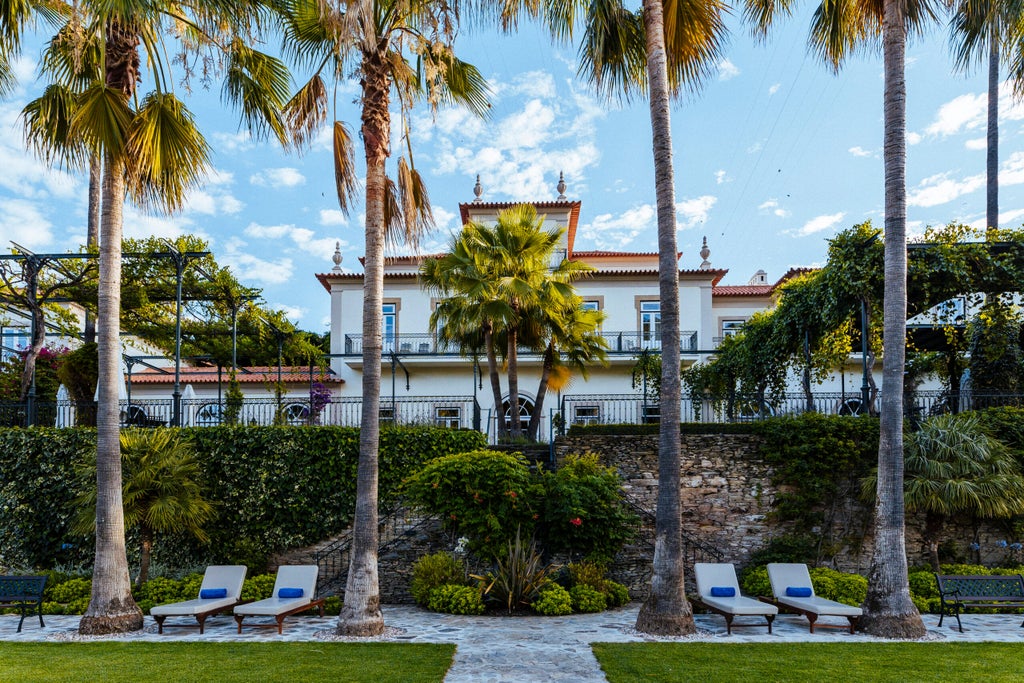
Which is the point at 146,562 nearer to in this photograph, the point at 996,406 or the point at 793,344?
the point at 793,344

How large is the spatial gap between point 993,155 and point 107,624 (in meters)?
24.2

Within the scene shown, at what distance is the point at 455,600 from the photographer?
36.8 ft

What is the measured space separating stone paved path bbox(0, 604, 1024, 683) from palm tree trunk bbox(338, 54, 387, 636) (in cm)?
55

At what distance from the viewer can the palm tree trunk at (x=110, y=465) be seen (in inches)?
376

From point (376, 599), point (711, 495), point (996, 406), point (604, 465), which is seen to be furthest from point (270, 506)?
point (996, 406)

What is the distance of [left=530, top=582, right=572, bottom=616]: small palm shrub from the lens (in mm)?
10977

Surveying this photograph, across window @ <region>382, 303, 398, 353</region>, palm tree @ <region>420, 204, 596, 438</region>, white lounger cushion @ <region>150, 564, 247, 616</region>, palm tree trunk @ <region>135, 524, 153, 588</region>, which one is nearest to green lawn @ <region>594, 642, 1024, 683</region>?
white lounger cushion @ <region>150, 564, 247, 616</region>

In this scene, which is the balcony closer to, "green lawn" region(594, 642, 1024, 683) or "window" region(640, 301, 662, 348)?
"window" region(640, 301, 662, 348)

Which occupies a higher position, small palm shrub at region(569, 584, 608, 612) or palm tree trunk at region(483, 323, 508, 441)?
palm tree trunk at region(483, 323, 508, 441)

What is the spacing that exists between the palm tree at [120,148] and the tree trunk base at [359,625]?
114 inches

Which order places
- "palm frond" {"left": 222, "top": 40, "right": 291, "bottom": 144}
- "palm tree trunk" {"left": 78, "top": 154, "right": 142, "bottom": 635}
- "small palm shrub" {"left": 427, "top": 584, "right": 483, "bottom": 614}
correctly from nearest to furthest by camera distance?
"palm tree trunk" {"left": 78, "top": 154, "right": 142, "bottom": 635} < "small palm shrub" {"left": 427, "top": 584, "right": 483, "bottom": 614} < "palm frond" {"left": 222, "top": 40, "right": 291, "bottom": 144}

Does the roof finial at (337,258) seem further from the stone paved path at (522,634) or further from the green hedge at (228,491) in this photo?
the stone paved path at (522,634)

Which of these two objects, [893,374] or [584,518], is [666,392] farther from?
[584,518]

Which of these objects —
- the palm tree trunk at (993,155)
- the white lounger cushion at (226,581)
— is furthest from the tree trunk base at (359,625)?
the palm tree trunk at (993,155)
